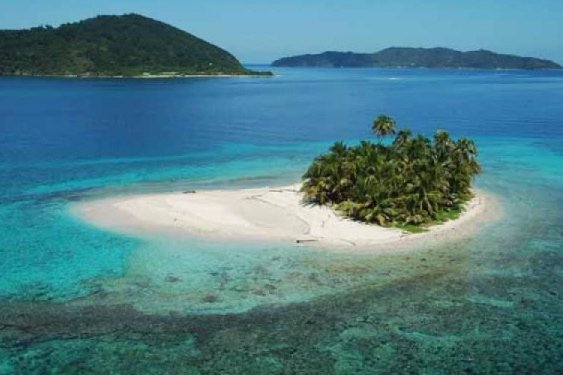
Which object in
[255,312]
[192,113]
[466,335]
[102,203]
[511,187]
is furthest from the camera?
[192,113]

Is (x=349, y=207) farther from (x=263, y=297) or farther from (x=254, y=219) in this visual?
(x=263, y=297)

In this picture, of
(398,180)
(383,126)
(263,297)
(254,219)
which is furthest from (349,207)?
(383,126)

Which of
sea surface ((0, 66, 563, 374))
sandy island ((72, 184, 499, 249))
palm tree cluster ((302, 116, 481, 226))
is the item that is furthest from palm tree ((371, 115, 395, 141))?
sandy island ((72, 184, 499, 249))

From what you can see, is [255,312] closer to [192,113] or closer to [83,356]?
[83,356]

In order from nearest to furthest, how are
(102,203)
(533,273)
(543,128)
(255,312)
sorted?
(255,312) < (533,273) < (102,203) < (543,128)

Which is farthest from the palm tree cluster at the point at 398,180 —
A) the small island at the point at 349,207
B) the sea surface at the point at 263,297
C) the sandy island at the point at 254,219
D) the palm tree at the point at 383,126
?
the palm tree at the point at 383,126

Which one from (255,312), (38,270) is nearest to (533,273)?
(255,312)

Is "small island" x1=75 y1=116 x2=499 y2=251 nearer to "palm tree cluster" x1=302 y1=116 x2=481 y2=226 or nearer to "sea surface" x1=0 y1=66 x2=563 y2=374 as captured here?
"palm tree cluster" x1=302 y1=116 x2=481 y2=226
